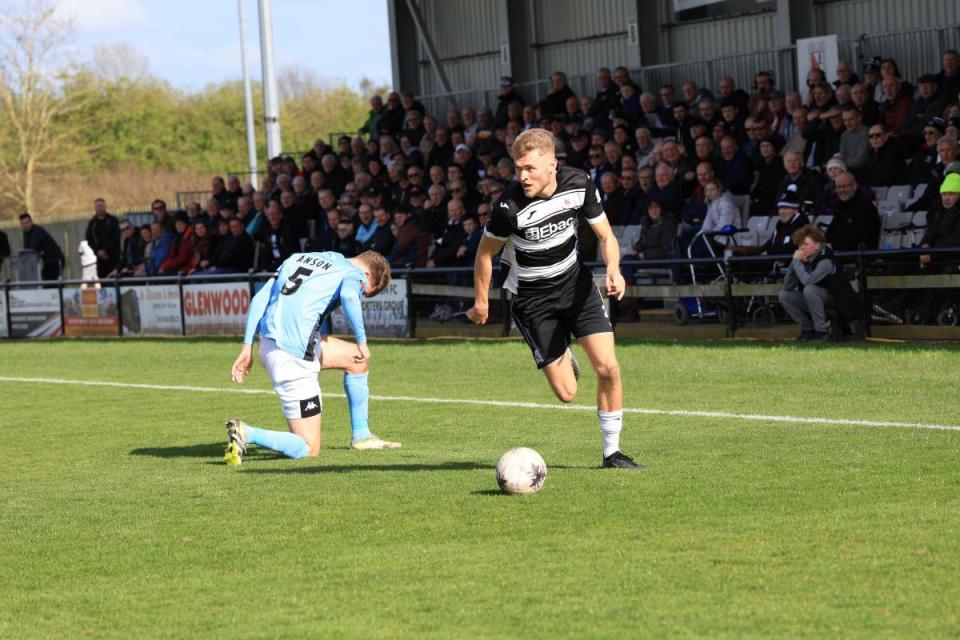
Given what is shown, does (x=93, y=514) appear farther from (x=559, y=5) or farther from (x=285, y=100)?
(x=285, y=100)

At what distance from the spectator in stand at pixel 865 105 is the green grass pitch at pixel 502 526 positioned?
621 centimetres

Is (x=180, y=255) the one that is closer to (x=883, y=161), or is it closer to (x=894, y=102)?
(x=894, y=102)

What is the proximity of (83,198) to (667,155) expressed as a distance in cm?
5743

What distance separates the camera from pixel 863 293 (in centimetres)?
1698

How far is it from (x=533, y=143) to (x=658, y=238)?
11.9m

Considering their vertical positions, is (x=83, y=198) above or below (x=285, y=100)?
below

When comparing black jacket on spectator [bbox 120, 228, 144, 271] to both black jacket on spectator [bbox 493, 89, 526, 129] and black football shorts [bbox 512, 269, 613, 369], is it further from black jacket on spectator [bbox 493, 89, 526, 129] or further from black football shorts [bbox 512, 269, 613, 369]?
black football shorts [bbox 512, 269, 613, 369]

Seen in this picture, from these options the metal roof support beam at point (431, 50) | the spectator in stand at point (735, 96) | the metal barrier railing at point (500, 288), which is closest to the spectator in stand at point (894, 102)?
the spectator in stand at point (735, 96)

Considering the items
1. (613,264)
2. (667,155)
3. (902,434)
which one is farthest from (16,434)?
(667,155)

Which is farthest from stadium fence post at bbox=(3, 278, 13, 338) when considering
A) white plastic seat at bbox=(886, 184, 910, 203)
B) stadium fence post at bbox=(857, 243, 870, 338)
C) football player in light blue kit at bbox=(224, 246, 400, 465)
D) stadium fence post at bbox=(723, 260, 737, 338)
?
football player in light blue kit at bbox=(224, 246, 400, 465)

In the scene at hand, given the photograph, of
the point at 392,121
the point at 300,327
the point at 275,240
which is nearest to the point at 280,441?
the point at 300,327

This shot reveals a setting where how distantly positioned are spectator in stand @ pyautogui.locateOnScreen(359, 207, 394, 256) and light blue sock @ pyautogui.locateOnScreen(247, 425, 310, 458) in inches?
539

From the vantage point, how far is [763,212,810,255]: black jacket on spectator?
18016 mm

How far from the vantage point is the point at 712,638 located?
5.10 metres
